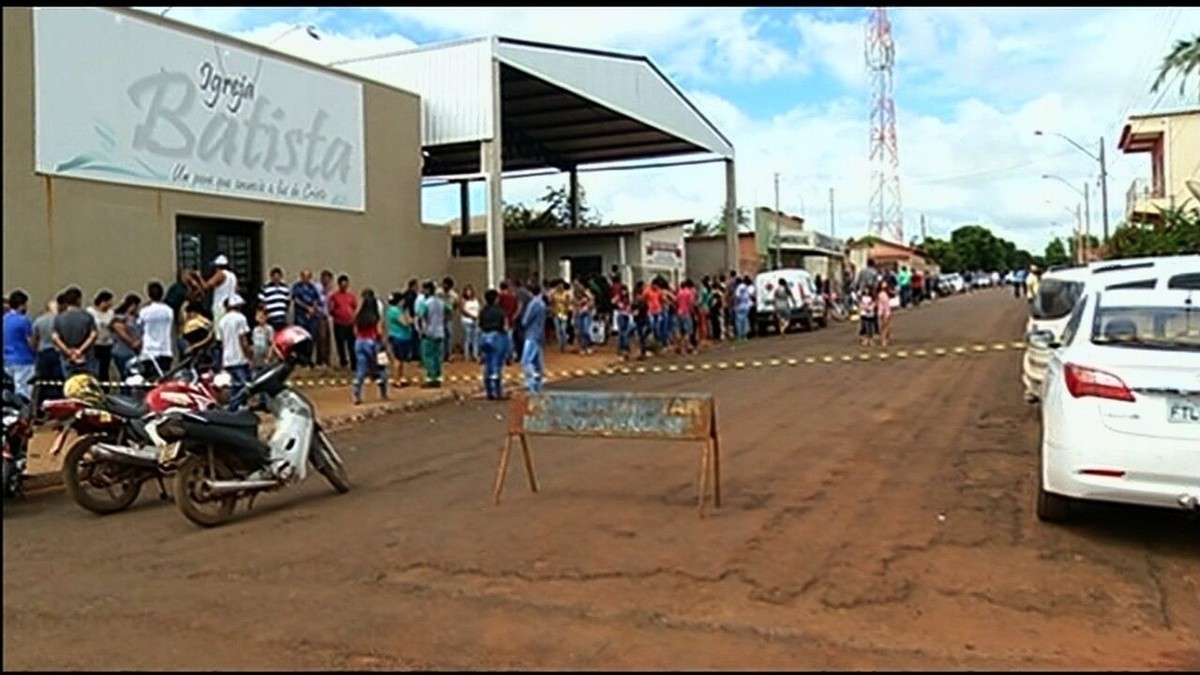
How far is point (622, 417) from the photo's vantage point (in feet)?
29.3

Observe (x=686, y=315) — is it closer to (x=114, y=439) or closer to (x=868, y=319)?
(x=868, y=319)

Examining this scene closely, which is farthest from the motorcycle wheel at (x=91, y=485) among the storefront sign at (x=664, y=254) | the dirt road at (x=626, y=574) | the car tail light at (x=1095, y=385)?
the storefront sign at (x=664, y=254)

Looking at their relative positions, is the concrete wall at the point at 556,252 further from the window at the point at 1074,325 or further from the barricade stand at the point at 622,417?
the window at the point at 1074,325

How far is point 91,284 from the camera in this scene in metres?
16.7

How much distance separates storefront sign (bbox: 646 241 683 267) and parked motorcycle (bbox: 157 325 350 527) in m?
22.8

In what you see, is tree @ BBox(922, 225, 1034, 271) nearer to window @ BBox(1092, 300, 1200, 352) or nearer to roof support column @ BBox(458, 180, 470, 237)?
roof support column @ BBox(458, 180, 470, 237)

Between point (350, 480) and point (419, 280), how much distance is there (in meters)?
14.5

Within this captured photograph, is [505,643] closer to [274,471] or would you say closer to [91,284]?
[274,471]

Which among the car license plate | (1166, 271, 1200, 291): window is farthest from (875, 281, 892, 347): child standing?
the car license plate

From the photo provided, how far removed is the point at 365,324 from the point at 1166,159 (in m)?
46.5

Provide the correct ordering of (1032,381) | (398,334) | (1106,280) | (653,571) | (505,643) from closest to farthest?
1. (505,643)
2. (653,571)
3. (1106,280)
4. (1032,381)
5. (398,334)

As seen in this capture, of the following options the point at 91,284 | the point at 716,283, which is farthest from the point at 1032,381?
the point at 716,283

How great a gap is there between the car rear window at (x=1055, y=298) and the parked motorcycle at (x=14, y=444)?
37.5 ft

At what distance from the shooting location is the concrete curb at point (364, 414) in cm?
1042
